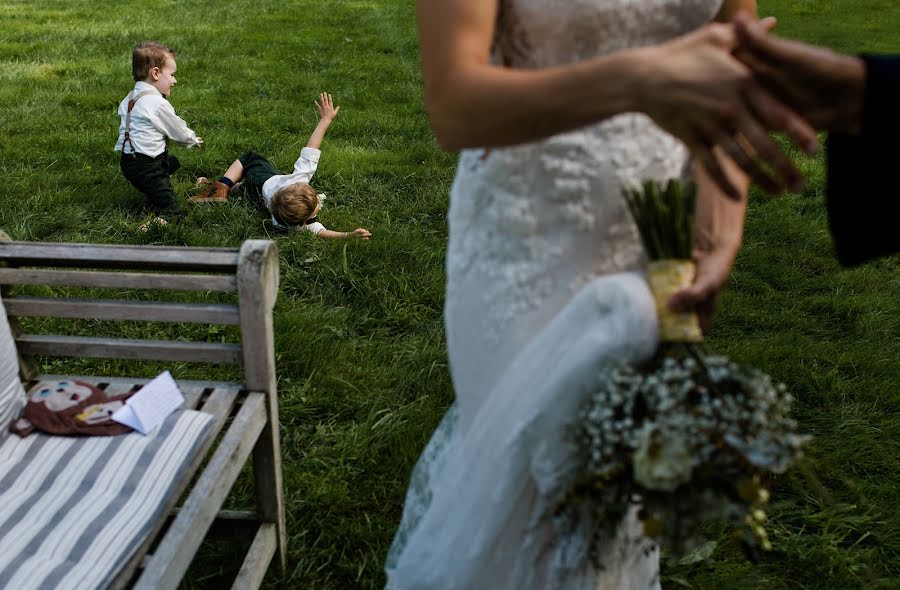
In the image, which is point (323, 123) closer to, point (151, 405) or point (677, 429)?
point (151, 405)

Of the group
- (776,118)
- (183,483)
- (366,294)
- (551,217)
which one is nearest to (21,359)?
(183,483)

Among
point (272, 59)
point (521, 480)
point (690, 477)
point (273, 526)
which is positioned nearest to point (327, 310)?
point (273, 526)

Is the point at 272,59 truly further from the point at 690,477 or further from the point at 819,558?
the point at 690,477

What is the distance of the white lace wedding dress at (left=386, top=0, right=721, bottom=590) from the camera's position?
1.30 meters

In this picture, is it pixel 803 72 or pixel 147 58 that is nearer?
pixel 803 72

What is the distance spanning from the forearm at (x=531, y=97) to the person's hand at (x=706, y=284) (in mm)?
312

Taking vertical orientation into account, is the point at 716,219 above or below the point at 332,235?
above

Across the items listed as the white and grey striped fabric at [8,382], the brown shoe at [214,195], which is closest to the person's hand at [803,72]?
the white and grey striped fabric at [8,382]

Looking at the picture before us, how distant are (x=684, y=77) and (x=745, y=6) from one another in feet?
1.87

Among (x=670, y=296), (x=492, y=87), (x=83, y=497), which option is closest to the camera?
(x=492, y=87)

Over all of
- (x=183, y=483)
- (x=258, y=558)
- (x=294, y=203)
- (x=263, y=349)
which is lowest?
(x=258, y=558)

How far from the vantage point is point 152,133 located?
508 centimetres

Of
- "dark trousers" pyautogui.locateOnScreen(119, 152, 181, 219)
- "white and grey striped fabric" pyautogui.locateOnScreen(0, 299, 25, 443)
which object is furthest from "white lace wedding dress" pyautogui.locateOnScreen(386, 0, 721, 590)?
"dark trousers" pyautogui.locateOnScreen(119, 152, 181, 219)

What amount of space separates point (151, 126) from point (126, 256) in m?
3.08
